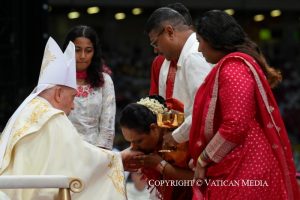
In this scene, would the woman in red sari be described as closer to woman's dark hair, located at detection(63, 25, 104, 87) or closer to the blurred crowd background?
woman's dark hair, located at detection(63, 25, 104, 87)

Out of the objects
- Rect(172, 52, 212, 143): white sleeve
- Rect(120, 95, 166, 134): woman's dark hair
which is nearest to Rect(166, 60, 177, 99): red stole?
Rect(172, 52, 212, 143): white sleeve

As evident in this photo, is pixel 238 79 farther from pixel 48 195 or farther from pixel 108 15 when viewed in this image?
pixel 108 15

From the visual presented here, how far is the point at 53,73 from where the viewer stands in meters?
5.06

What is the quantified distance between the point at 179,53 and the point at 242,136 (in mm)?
1036

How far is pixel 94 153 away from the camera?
4.93 metres

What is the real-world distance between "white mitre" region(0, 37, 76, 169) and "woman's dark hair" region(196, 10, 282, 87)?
73cm

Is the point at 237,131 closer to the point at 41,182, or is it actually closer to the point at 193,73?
the point at 193,73

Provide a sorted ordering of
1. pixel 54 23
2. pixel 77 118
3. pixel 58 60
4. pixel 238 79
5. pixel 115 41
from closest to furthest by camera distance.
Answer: pixel 238 79 < pixel 58 60 < pixel 77 118 < pixel 54 23 < pixel 115 41

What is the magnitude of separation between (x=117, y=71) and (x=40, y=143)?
31.5ft

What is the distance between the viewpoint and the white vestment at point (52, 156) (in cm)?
480

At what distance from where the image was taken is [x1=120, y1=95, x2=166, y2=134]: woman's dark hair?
5.36 m

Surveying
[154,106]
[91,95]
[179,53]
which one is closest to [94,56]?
[91,95]

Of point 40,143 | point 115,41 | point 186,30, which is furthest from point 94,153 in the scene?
point 115,41

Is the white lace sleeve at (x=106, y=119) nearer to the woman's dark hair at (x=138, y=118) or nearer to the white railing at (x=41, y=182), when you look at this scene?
the woman's dark hair at (x=138, y=118)
